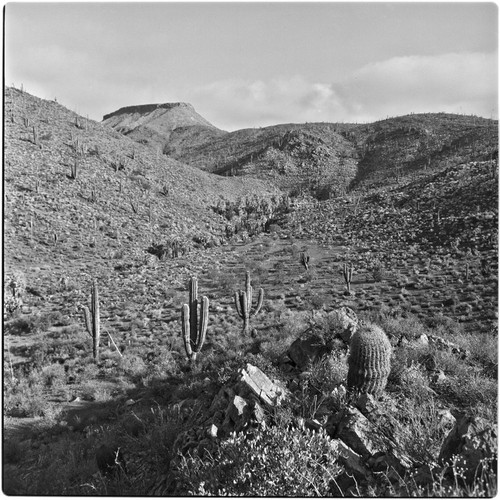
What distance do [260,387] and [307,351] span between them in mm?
2463

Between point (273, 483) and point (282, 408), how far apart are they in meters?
1.57

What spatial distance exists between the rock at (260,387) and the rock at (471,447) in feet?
7.57

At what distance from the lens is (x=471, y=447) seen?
387 cm

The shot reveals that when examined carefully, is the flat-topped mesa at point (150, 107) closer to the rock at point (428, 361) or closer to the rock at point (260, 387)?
the rock at point (428, 361)

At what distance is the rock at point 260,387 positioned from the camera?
591 cm

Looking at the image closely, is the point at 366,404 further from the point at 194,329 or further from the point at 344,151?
the point at 344,151

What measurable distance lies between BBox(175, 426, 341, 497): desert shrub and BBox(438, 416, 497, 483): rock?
114 cm

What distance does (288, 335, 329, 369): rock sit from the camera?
8.30m

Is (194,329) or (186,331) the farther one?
(194,329)

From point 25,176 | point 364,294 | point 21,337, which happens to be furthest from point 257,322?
point 25,176

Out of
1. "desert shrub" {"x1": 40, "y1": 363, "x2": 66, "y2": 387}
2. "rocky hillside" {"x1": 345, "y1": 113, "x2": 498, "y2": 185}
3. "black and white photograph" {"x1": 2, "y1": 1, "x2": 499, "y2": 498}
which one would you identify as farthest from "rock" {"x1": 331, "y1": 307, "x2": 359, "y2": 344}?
"rocky hillside" {"x1": 345, "y1": 113, "x2": 498, "y2": 185}

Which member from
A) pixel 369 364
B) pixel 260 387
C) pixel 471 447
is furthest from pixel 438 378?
pixel 471 447

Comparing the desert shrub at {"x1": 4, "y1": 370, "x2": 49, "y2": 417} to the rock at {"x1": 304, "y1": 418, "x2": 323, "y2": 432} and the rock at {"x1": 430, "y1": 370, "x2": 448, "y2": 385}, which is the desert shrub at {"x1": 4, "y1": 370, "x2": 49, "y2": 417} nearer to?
the rock at {"x1": 304, "y1": 418, "x2": 323, "y2": 432}

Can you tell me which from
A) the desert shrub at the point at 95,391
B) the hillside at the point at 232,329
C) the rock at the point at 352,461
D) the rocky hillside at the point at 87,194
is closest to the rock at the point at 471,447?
the hillside at the point at 232,329
